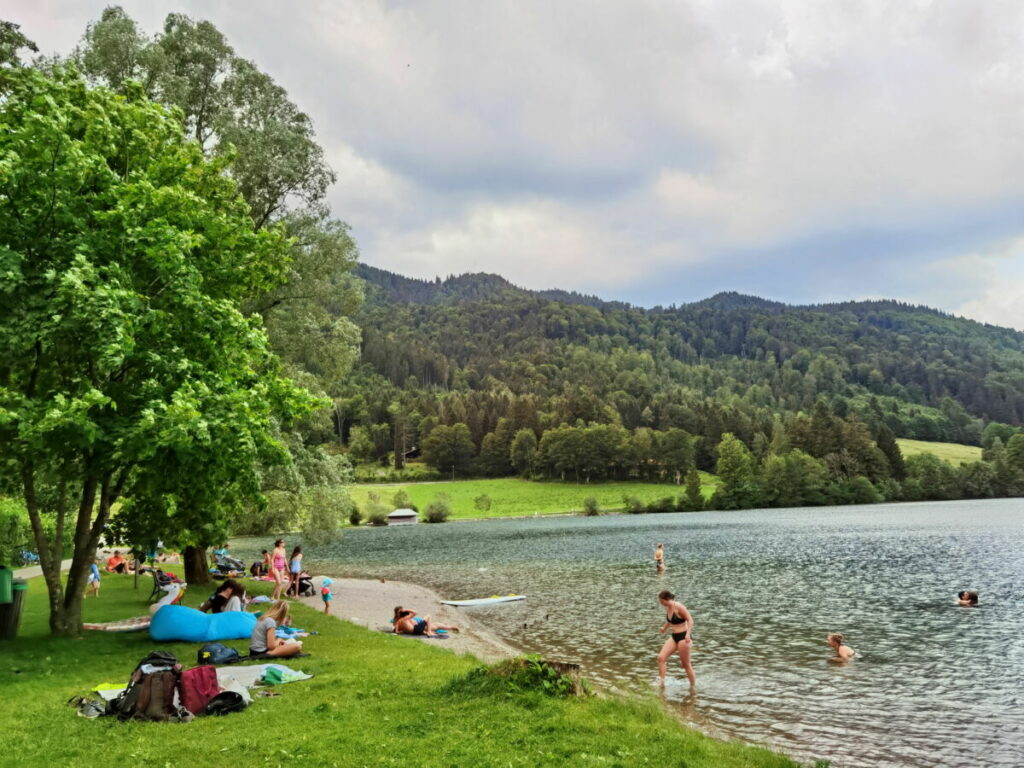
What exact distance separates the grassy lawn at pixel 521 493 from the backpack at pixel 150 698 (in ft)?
434

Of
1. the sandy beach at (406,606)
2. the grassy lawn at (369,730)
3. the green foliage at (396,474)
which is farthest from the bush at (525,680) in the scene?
the green foliage at (396,474)

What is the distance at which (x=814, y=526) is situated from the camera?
90.4m

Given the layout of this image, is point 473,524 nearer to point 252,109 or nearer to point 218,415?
point 252,109

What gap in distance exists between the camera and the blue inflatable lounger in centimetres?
1873

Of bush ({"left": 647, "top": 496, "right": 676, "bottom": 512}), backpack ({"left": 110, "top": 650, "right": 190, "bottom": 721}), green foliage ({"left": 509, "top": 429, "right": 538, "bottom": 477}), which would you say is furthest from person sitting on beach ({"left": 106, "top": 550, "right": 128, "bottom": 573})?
green foliage ({"left": 509, "top": 429, "right": 538, "bottom": 477})

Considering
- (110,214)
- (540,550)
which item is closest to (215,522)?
(110,214)

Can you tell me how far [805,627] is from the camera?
26125 millimetres

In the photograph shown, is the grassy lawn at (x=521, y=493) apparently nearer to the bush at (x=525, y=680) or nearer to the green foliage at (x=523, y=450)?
the green foliage at (x=523, y=450)

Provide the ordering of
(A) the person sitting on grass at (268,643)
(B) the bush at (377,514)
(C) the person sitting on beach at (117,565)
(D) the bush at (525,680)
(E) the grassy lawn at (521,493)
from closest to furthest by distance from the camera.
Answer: (D) the bush at (525,680) → (A) the person sitting on grass at (268,643) → (C) the person sitting on beach at (117,565) → (B) the bush at (377,514) → (E) the grassy lawn at (521,493)

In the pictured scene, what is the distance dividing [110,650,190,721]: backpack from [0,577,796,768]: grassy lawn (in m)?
0.29

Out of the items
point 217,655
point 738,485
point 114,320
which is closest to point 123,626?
point 217,655

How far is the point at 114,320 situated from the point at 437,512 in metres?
131

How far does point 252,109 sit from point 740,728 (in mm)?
32354

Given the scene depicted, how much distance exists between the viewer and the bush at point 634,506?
14975 cm
